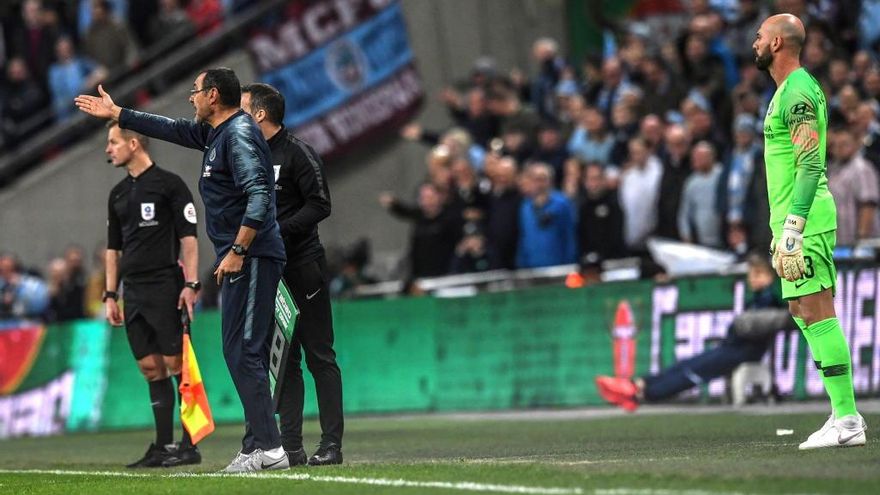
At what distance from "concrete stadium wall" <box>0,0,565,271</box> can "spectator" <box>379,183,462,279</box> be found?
4.23 m

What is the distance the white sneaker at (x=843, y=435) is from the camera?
9914 millimetres

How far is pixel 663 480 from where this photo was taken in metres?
8.36

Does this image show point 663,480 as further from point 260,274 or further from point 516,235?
point 516,235

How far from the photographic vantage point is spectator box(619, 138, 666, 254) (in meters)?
19.3

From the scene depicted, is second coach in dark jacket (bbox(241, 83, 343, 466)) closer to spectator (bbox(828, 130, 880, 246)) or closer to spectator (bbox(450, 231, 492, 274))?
spectator (bbox(828, 130, 880, 246))

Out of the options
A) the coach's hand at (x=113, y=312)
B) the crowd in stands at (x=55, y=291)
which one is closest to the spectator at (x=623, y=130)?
the crowd in stands at (x=55, y=291)

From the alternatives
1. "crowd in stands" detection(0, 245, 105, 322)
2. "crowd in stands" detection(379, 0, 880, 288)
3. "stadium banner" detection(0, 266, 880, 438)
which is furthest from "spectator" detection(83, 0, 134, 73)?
"crowd in stands" detection(379, 0, 880, 288)

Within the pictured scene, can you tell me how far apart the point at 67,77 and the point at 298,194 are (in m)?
15.8

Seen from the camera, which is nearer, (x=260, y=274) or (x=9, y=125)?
(x=260, y=274)

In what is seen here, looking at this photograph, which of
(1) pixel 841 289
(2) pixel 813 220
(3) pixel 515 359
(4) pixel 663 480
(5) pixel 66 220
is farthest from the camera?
(5) pixel 66 220

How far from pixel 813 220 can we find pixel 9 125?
1829 cm

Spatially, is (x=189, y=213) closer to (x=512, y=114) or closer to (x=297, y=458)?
(x=297, y=458)

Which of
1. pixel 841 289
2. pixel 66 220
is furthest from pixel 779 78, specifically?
pixel 66 220

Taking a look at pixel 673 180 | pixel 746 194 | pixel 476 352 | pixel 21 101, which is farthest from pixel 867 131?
pixel 21 101
